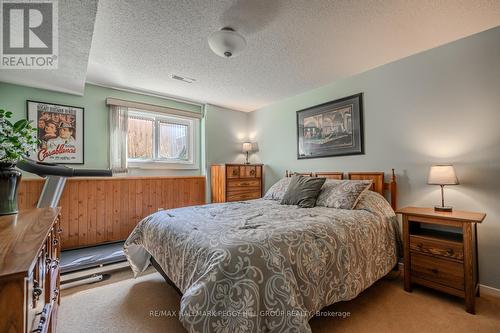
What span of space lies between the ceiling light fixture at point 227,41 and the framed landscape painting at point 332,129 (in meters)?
1.77

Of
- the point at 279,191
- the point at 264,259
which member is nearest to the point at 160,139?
the point at 279,191

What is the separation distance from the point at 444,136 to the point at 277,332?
2436 mm

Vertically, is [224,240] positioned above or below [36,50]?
below

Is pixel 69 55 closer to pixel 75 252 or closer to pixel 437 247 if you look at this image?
pixel 75 252

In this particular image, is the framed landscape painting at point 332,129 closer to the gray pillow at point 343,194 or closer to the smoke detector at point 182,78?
the gray pillow at point 343,194

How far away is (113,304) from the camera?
1920 millimetres

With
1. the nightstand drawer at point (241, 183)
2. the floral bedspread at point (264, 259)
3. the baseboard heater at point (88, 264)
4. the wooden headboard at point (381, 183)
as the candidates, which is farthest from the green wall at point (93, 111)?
the wooden headboard at point (381, 183)

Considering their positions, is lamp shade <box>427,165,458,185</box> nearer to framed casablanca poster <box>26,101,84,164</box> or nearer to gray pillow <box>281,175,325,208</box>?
gray pillow <box>281,175,325,208</box>

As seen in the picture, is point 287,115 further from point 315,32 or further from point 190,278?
point 190,278

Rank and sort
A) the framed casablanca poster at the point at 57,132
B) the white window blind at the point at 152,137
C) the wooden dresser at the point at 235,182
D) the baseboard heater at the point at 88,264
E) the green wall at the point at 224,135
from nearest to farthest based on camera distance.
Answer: the baseboard heater at the point at 88,264, the framed casablanca poster at the point at 57,132, the white window blind at the point at 152,137, the wooden dresser at the point at 235,182, the green wall at the point at 224,135

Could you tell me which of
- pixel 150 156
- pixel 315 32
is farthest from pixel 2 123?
pixel 150 156

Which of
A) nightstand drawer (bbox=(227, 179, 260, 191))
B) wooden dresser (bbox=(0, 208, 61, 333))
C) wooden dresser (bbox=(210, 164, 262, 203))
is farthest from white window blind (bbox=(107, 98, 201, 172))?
wooden dresser (bbox=(0, 208, 61, 333))

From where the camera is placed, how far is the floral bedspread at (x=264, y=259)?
1.13 m

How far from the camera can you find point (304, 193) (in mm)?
2553
